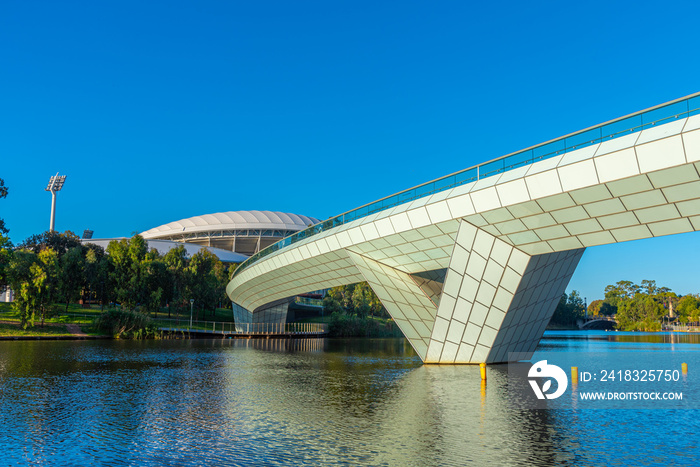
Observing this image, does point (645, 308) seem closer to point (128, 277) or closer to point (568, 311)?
point (568, 311)

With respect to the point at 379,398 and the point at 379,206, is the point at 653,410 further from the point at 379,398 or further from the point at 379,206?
the point at 379,206

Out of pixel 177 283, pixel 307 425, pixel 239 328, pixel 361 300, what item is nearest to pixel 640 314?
pixel 361 300

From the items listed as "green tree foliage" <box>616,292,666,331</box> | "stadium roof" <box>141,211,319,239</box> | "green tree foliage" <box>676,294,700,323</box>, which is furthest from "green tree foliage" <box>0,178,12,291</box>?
"green tree foliage" <box>676,294,700,323</box>

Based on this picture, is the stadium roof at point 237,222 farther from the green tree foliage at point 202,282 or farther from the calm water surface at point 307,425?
the calm water surface at point 307,425

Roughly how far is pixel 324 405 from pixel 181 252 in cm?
6701

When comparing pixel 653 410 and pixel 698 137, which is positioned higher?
pixel 698 137

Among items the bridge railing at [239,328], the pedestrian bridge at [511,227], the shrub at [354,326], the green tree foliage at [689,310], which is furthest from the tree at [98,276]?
the green tree foliage at [689,310]

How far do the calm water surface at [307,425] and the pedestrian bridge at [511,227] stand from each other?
272 inches

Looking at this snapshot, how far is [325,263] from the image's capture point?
4156 centimetres

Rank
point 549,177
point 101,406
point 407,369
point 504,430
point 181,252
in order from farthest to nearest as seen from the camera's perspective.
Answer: point 181,252 < point 407,369 < point 549,177 < point 101,406 < point 504,430

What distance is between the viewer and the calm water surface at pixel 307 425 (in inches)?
398

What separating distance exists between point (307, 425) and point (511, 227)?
15.9m

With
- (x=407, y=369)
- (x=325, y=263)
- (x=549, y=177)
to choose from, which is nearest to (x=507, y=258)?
(x=549, y=177)

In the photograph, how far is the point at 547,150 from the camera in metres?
22.9
